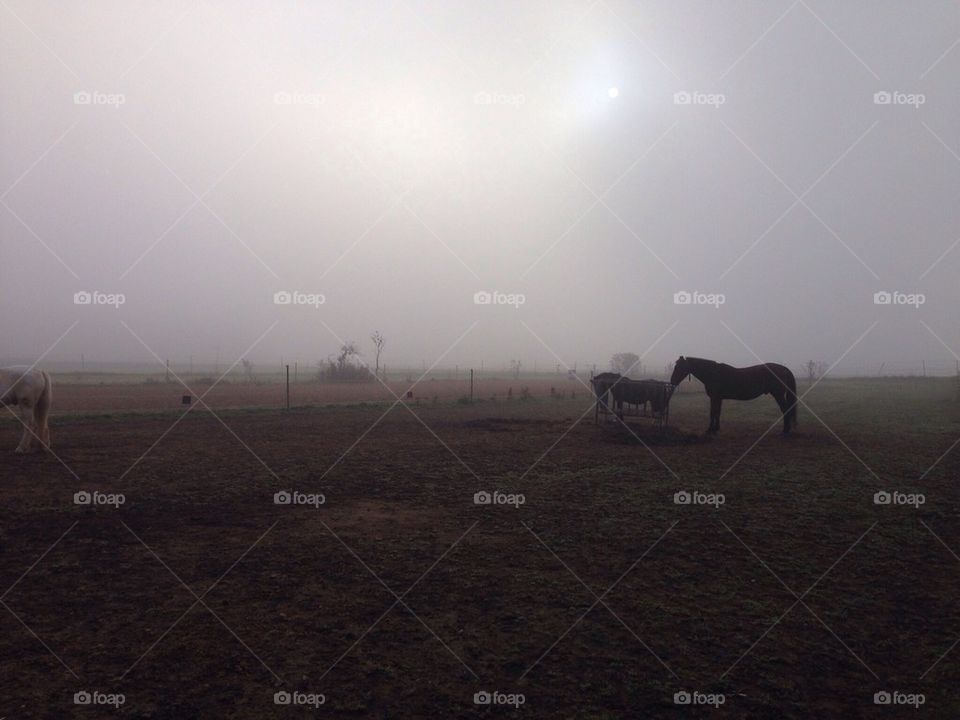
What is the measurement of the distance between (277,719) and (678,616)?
2599mm

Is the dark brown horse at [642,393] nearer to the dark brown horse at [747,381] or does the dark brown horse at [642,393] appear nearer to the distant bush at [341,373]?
the dark brown horse at [747,381]

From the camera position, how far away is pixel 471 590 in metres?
4.10

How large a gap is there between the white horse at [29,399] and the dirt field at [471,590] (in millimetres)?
740

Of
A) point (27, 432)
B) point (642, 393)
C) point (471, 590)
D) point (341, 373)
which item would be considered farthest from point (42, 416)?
point (341, 373)

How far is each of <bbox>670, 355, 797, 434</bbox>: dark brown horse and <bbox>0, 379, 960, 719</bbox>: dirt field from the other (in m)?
4.05

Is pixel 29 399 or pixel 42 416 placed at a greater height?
pixel 29 399

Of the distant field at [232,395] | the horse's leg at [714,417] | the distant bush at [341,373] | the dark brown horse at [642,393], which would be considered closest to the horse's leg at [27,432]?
the distant field at [232,395]

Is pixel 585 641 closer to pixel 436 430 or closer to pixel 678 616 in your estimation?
pixel 678 616

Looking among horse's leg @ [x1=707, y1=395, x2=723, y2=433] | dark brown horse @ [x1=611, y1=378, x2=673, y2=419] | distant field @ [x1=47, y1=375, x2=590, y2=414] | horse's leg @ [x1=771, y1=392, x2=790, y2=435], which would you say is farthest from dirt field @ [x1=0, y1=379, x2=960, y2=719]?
distant field @ [x1=47, y1=375, x2=590, y2=414]

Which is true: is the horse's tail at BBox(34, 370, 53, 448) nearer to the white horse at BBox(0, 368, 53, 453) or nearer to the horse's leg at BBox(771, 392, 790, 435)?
the white horse at BBox(0, 368, 53, 453)

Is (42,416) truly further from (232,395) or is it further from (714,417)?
(232,395)

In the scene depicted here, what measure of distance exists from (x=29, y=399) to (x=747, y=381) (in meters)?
14.8

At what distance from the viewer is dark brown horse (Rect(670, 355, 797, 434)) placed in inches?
508

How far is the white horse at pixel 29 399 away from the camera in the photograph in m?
9.34
